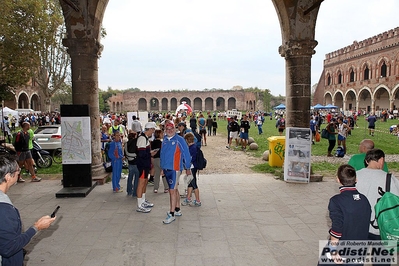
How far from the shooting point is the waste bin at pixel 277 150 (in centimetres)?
943

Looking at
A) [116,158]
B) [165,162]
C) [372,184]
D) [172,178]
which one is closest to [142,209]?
[172,178]

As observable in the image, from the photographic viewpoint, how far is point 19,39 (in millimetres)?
18047

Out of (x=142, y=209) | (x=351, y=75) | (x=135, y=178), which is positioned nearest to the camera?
(x=142, y=209)

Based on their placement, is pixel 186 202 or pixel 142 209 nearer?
pixel 142 209

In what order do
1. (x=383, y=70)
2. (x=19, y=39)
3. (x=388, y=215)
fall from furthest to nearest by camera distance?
1. (x=383, y=70)
2. (x=19, y=39)
3. (x=388, y=215)

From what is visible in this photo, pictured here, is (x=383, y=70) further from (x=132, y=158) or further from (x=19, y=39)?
(x=132, y=158)

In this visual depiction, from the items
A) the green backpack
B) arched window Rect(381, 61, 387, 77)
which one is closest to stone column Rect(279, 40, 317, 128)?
the green backpack

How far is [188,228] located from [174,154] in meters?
1.18

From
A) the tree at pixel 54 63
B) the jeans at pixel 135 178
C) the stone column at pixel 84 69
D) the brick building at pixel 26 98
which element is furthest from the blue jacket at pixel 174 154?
the brick building at pixel 26 98

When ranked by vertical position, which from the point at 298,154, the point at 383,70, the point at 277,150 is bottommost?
the point at 277,150

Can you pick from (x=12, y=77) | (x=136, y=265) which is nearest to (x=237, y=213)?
(x=136, y=265)

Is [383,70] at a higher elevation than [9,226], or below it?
higher

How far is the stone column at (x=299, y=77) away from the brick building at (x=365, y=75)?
109ft

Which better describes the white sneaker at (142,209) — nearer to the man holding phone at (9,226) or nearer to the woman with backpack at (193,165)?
the woman with backpack at (193,165)
